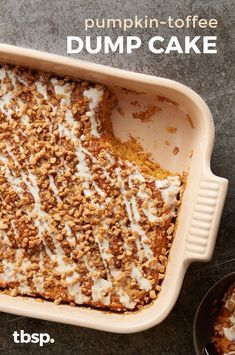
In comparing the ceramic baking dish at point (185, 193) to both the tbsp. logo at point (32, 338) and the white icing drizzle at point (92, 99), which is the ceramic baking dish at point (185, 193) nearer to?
the white icing drizzle at point (92, 99)

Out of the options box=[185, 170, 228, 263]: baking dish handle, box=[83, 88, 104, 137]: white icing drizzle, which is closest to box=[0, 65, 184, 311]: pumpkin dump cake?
box=[83, 88, 104, 137]: white icing drizzle

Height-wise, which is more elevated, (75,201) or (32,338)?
(75,201)

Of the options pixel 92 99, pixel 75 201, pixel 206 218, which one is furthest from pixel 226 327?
pixel 92 99

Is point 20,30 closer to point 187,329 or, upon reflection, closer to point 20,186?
point 20,186

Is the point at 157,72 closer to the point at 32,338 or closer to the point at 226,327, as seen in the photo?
the point at 226,327

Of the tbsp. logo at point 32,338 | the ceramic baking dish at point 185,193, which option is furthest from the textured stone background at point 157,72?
the ceramic baking dish at point 185,193

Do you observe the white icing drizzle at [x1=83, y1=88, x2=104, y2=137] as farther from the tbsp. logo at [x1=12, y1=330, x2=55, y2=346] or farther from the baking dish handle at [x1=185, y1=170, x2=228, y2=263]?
the tbsp. logo at [x1=12, y1=330, x2=55, y2=346]
